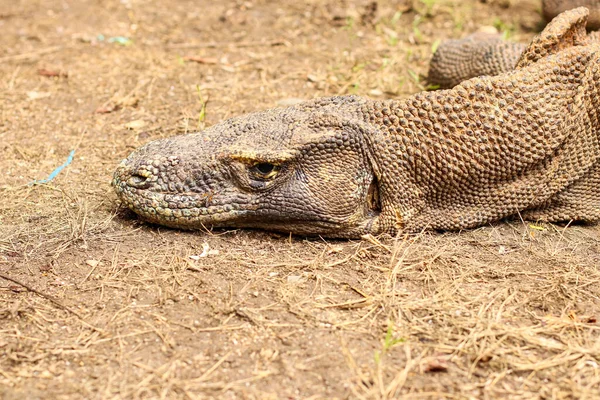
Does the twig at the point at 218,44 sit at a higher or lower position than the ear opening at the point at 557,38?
lower

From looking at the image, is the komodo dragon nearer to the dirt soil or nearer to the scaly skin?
the dirt soil

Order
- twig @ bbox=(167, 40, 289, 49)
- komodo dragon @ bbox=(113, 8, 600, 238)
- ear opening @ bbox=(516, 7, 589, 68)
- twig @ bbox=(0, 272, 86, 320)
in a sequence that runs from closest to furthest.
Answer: twig @ bbox=(0, 272, 86, 320), komodo dragon @ bbox=(113, 8, 600, 238), ear opening @ bbox=(516, 7, 589, 68), twig @ bbox=(167, 40, 289, 49)

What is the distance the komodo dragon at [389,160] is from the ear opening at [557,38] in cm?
19

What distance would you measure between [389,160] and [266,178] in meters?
0.74

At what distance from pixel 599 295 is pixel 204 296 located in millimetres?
2221

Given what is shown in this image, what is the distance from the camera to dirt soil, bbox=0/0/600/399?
3.29 meters

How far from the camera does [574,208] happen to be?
4.62 metres

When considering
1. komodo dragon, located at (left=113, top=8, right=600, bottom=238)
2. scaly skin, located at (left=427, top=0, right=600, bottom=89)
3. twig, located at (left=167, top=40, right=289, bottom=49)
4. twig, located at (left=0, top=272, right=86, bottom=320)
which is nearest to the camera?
twig, located at (left=0, top=272, right=86, bottom=320)

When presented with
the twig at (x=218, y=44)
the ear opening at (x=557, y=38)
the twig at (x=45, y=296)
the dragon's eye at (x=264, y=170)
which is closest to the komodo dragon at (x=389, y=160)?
the dragon's eye at (x=264, y=170)

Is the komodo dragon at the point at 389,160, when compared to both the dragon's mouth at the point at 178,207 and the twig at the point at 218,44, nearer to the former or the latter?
the dragon's mouth at the point at 178,207

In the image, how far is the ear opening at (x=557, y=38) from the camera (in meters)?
4.61

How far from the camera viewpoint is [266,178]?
165 inches

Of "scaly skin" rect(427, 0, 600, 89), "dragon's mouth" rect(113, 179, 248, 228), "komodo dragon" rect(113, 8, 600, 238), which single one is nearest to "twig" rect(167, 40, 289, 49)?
"scaly skin" rect(427, 0, 600, 89)

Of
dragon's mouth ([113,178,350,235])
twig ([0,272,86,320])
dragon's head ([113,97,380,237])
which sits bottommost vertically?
twig ([0,272,86,320])
